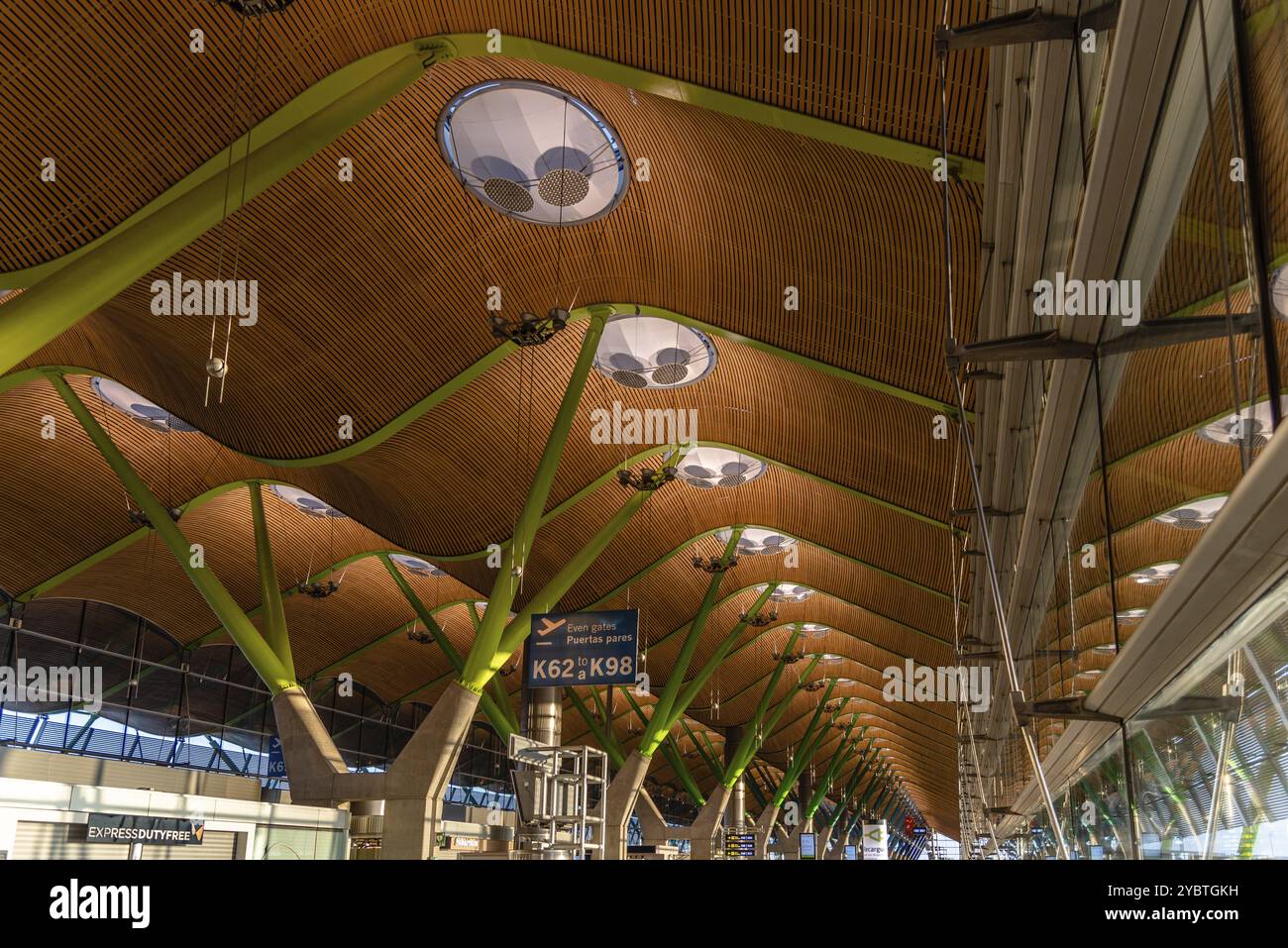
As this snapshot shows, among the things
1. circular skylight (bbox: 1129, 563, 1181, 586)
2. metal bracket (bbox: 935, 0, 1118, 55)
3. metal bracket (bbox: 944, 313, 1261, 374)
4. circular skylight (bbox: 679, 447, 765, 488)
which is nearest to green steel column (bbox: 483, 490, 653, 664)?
circular skylight (bbox: 679, 447, 765, 488)

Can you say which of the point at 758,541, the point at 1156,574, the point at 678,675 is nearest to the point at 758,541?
the point at 758,541

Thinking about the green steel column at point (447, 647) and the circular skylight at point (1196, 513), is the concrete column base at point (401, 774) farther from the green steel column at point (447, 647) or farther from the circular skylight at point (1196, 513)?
the circular skylight at point (1196, 513)

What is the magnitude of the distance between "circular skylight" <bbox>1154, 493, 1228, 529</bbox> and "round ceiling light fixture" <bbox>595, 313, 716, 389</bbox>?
20.6m

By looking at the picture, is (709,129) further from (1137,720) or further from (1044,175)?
(1137,720)

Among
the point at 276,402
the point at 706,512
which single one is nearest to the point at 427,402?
the point at 276,402

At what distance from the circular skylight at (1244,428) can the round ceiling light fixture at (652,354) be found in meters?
21.1

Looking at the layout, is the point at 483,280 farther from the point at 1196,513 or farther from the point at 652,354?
the point at 1196,513

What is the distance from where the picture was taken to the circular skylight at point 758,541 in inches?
1518

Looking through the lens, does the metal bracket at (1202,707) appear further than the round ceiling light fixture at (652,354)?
No

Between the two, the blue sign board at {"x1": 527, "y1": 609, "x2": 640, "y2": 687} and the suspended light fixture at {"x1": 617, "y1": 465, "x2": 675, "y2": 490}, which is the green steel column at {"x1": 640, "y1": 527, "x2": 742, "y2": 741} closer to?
the suspended light fixture at {"x1": 617, "y1": 465, "x2": 675, "y2": 490}

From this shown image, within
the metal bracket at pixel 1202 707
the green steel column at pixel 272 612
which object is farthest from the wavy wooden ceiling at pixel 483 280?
the metal bracket at pixel 1202 707
